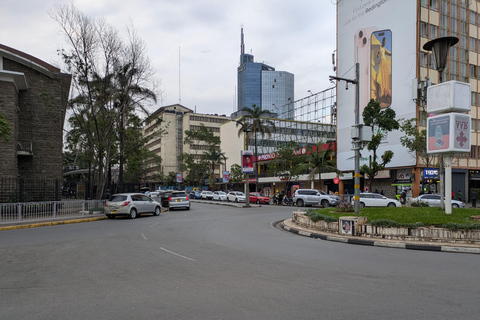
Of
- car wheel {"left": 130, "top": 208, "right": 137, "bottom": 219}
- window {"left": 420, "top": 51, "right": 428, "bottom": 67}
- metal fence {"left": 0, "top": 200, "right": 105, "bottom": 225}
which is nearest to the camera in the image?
metal fence {"left": 0, "top": 200, "right": 105, "bottom": 225}

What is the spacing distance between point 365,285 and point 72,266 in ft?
20.9

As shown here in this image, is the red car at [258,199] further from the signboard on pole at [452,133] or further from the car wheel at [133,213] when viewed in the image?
the signboard on pole at [452,133]

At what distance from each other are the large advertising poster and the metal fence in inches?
1356

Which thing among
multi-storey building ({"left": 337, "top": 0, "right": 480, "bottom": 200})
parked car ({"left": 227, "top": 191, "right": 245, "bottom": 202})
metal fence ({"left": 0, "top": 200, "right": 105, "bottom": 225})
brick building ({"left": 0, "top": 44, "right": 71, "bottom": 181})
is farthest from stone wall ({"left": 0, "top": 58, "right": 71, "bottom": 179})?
multi-storey building ({"left": 337, "top": 0, "right": 480, "bottom": 200})

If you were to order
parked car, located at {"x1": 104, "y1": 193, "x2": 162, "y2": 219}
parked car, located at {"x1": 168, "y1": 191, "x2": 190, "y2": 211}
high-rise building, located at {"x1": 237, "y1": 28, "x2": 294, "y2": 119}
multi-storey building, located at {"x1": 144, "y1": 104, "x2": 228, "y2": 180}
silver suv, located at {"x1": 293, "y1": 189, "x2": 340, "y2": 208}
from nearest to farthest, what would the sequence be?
1. parked car, located at {"x1": 104, "y1": 193, "x2": 162, "y2": 219}
2. parked car, located at {"x1": 168, "y1": 191, "x2": 190, "y2": 211}
3. silver suv, located at {"x1": 293, "y1": 189, "x2": 340, "y2": 208}
4. multi-storey building, located at {"x1": 144, "y1": 104, "x2": 228, "y2": 180}
5. high-rise building, located at {"x1": 237, "y1": 28, "x2": 294, "y2": 119}

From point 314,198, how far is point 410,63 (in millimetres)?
21869

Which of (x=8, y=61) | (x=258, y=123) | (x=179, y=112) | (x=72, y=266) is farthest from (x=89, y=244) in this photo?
(x=179, y=112)

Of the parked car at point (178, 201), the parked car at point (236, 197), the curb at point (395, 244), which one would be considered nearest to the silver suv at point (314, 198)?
the parked car at point (236, 197)

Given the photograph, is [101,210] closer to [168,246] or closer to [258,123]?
[168,246]

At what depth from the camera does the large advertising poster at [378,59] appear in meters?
44.3

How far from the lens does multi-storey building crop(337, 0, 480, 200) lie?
1710 inches

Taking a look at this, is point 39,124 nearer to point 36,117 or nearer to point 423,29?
point 36,117

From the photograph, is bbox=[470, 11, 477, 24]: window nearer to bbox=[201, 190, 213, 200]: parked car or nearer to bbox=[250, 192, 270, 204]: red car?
bbox=[250, 192, 270, 204]: red car

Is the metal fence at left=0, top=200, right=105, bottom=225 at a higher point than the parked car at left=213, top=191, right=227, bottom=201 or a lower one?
higher
